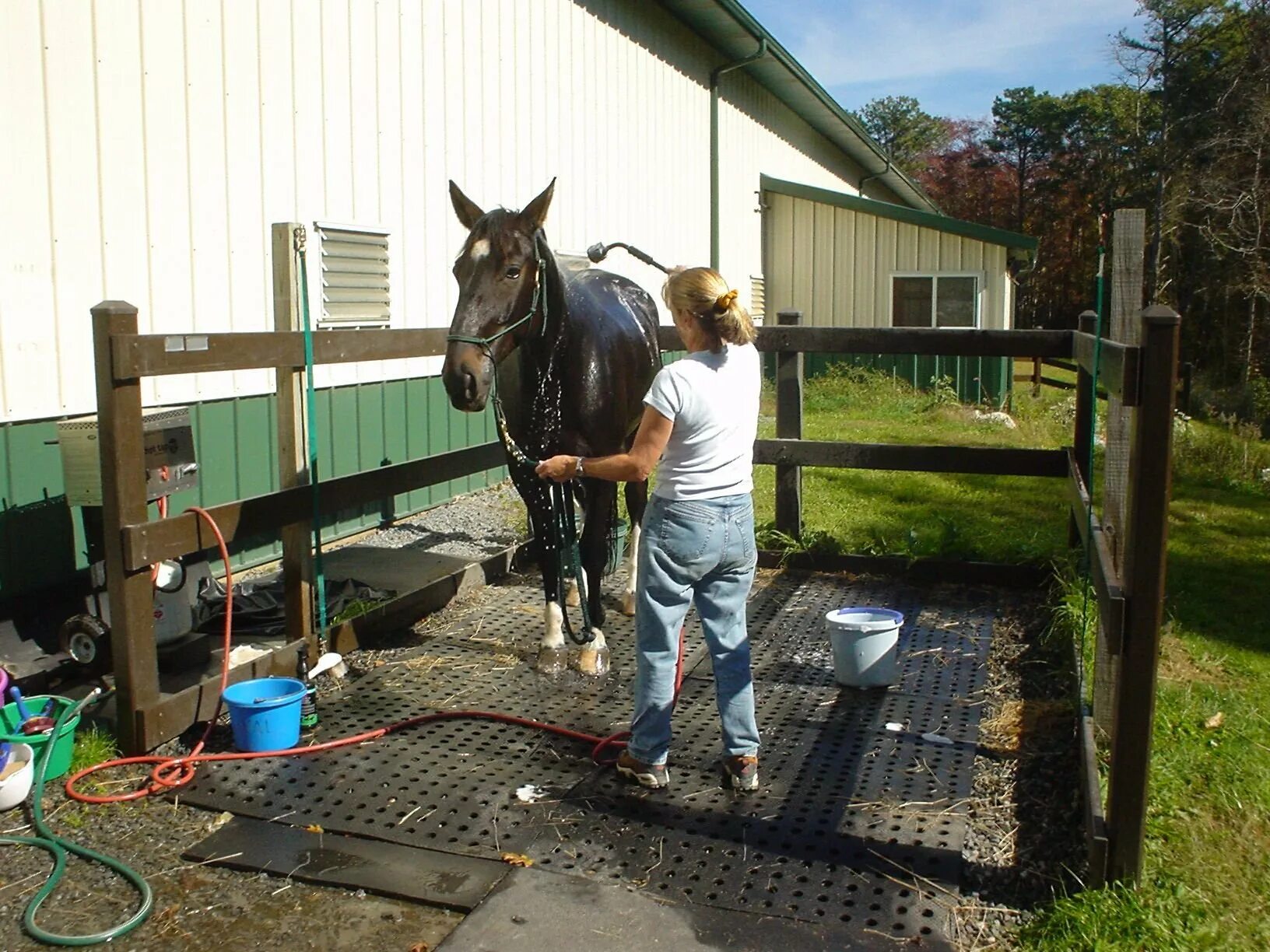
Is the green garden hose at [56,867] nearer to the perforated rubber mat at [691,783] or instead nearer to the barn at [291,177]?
the perforated rubber mat at [691,783]

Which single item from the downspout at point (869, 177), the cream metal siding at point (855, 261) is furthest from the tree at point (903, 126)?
the cream metal siding at point (855, 261)

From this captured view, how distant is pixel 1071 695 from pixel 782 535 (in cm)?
269

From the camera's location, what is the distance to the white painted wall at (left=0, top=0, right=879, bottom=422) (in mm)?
5355

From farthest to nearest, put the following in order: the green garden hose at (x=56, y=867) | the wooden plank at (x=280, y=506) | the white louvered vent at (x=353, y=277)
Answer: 1. the white louvered vent at (x=353, y=277)
2. the wooden plank at (x=280, y=506)
3. the green garden hose at (x=56, y=867)

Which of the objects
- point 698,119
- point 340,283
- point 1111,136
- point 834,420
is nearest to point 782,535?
point 340,283

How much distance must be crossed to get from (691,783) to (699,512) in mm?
977

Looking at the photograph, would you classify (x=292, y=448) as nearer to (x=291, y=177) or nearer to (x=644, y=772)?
(x=644, y=772)

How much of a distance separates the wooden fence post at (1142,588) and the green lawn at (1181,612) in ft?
0.66

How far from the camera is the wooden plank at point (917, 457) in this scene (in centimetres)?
638

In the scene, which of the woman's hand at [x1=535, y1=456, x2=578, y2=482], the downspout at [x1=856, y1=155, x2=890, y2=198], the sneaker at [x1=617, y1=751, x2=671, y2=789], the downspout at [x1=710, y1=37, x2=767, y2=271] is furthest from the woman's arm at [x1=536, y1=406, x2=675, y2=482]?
the downspout at [x1=856, y1=155, x2=890, y2=198]

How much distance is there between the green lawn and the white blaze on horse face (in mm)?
2240

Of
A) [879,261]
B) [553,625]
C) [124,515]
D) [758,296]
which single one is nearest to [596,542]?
[553,625]

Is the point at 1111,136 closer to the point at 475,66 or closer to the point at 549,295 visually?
the point at 475,66

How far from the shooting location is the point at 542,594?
6.77 meters
